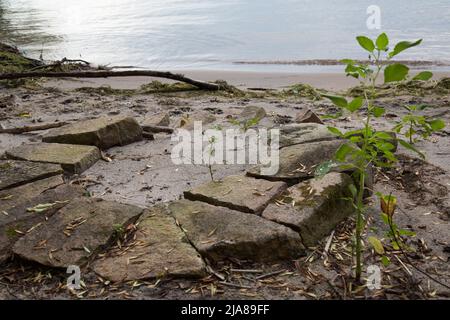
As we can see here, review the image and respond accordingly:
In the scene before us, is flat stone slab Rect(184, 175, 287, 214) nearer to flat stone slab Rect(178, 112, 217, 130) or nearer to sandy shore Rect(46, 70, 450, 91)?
flat stone slab Rect(178, 112, 217, 130)

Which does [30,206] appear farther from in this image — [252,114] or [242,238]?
[252,114]

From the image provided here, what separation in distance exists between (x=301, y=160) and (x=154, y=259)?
1.20m

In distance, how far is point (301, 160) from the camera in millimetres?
2920

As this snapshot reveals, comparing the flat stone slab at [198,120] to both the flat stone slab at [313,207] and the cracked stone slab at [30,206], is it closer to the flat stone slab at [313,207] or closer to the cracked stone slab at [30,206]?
the cracked stone slab at [30,206]

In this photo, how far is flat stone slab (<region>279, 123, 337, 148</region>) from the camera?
323 centimetres

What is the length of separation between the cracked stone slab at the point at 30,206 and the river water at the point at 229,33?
300 inches

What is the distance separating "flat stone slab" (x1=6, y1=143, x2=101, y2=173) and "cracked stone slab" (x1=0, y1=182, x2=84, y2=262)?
32 centimetres

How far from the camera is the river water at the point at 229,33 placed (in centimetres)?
1112

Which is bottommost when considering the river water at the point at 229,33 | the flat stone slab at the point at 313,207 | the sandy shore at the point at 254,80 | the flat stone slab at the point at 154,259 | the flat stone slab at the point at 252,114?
the flat stone slab at the point at 154,259

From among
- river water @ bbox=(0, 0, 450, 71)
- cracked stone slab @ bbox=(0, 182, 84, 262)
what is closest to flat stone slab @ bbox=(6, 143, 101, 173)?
cracked stone slab @ bbox=(0, 182, 84, 262)

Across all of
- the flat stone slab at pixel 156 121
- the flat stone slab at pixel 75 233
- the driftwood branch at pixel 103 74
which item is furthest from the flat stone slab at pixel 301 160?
the driftwood branch at pixel 103 74

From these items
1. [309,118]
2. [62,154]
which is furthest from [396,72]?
[62,154]

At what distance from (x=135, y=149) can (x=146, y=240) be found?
5.34ft

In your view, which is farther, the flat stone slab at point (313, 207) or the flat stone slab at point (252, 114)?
the flat stone slab at point (252, 114)
